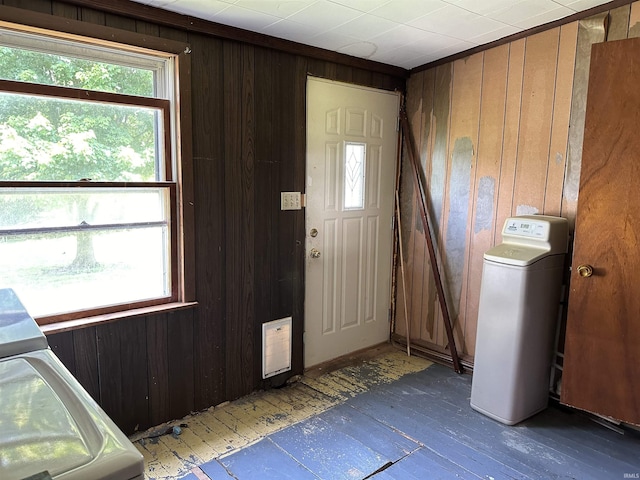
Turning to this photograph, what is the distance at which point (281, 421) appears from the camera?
2.39 metres

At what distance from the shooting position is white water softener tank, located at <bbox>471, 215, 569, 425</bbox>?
228 centimetres

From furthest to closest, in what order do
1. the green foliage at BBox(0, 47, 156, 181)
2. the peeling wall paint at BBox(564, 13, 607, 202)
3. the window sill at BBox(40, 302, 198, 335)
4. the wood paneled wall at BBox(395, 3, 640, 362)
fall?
the wood paneled wall at BBox(395, 3, 640, 362) < the peeling wall paint at BBox(564, 13, 607, 202) < the window sill at BBox(40, 302, 198, 335) < the green foliage at BBox(0, 47, 156, 181)

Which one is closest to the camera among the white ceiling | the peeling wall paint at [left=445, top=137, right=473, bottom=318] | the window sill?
the window sill

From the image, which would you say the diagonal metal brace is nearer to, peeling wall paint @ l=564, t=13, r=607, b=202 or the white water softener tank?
the white water softener tank

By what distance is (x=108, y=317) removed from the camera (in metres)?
2.11

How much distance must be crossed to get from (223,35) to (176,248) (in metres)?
1.14

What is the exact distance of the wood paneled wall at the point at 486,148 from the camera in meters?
2.39

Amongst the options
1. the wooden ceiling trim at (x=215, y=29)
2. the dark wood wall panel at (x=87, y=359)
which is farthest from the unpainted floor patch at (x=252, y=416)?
the wooden ceiling trim at (x=215, y=29)

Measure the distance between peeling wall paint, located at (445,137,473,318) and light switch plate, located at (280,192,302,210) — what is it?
108 cm

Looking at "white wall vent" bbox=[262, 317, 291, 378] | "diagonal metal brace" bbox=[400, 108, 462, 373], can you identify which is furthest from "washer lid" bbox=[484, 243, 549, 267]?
"white wall vent" bbox=[262, 317, 291, 378]

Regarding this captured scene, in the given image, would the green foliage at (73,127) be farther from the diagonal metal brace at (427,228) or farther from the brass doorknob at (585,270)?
the brass doorknob at (585,270)

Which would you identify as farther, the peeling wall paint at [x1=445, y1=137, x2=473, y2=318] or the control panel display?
the peeling wall paint at [x1=445, y1=137, x2=473, y2=318]

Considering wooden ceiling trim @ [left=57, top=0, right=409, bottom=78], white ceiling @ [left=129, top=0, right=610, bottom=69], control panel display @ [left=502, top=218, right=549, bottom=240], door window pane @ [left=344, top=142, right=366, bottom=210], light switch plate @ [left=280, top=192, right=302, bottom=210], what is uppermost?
white ceiling @ [left=129, top=0, right=610, bottom=69]

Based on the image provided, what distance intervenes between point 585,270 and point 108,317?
7.63ft
